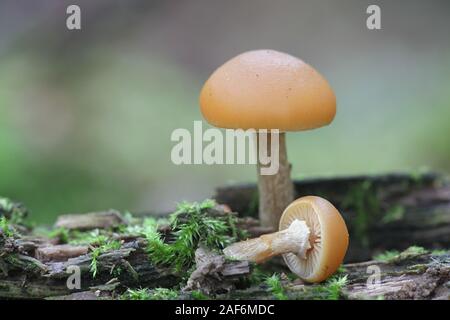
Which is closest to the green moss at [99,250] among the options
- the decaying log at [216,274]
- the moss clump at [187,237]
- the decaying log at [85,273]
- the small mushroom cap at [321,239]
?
the decaying log at [85,273]

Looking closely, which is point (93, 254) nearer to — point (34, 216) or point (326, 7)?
point (34, 216)

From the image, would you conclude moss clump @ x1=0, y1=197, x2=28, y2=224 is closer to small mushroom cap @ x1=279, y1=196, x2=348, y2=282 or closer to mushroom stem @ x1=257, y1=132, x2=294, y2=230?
mushroom stem @ x1=257, y1=132, x2=294, y2=230

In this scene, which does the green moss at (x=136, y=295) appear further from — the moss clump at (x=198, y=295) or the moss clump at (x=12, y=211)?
the moss clump at (x=12, y=211)

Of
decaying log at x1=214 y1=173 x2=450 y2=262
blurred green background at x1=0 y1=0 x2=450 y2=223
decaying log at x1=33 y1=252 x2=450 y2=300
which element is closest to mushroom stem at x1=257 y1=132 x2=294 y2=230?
decaying log at x1=214 y1=173 x2=450 y2=262

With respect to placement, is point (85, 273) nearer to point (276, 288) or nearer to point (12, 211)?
point (276, 288)

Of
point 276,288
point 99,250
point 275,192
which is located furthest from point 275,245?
point 99,250

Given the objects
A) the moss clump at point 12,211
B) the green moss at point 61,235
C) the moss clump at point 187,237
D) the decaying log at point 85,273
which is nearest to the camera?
the decaying log at point 85,273
